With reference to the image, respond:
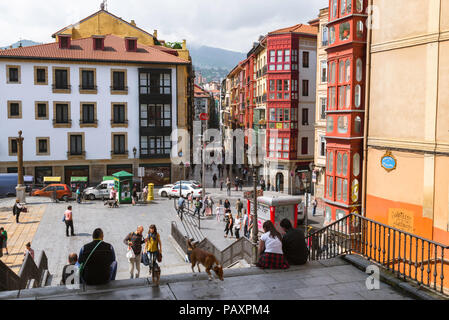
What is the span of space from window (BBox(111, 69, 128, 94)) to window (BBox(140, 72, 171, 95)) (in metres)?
1.80

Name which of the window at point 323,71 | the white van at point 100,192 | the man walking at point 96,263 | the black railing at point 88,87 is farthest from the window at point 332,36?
the black railing at point 88,87

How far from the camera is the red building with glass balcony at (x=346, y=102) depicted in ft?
63.9

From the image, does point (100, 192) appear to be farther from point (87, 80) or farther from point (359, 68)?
point (359, 68)

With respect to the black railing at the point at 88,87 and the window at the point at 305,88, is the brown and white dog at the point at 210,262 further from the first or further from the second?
the window at the point at 305,88

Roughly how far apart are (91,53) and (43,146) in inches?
434

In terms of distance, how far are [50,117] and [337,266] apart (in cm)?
4057

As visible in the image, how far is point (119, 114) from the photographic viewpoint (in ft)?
151

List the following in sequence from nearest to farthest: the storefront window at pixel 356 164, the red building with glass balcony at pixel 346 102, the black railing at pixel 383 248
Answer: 1. the black railing at pixel 383 248
2. the red building with glass balcony at pixel 346 102
3. the storefront window at pixel 356 164

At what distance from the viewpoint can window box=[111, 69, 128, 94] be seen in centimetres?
4528

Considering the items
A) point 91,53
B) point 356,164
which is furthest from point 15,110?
point 356,164

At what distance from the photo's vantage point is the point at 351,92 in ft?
64.7

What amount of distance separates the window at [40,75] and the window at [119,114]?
7289 mm
